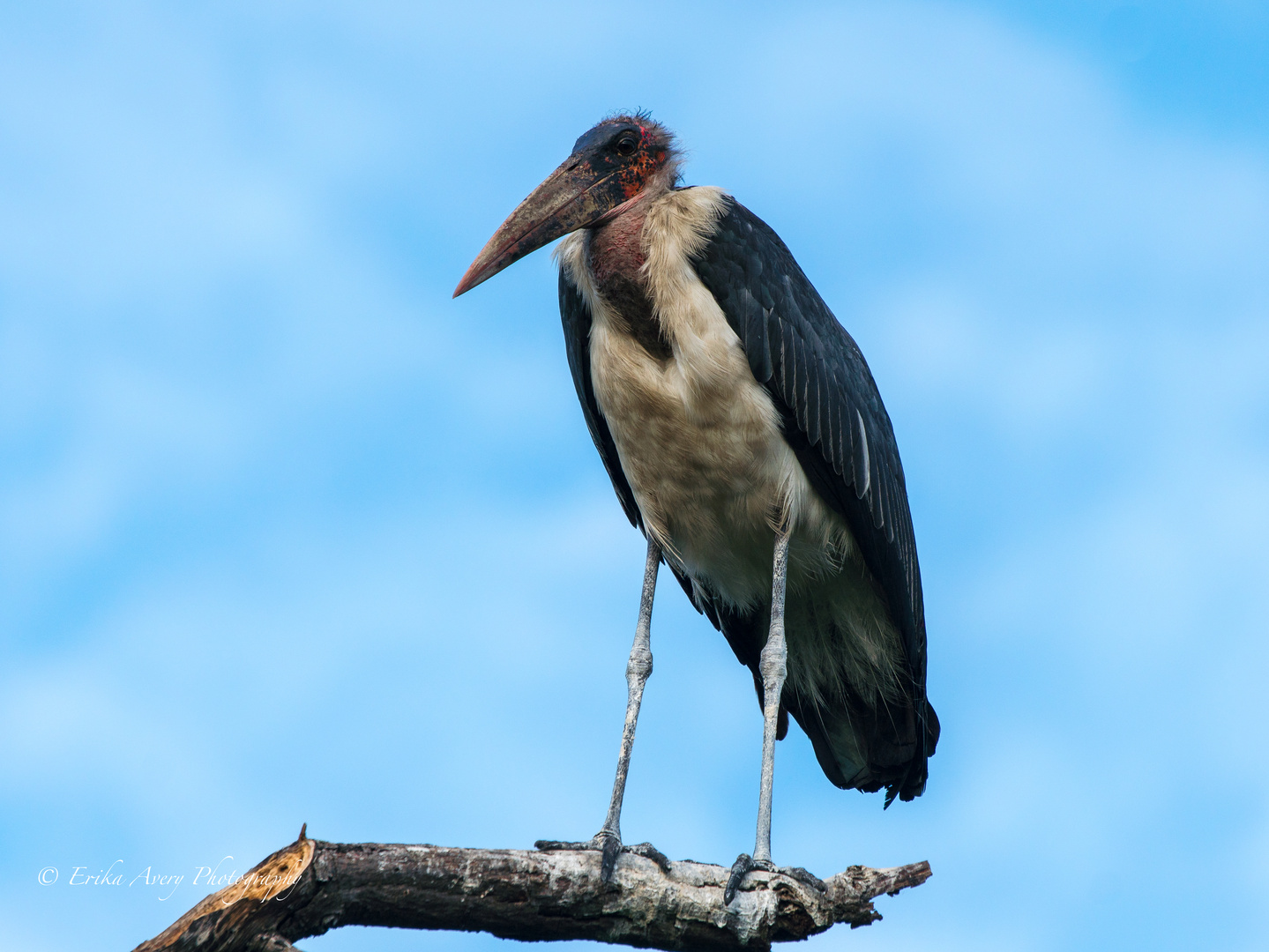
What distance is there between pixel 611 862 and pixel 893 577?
8.39ft

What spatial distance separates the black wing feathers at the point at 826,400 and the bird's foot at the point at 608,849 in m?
2.14

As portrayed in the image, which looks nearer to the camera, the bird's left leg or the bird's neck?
the bird's left leg

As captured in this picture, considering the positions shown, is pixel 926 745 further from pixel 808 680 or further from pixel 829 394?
pixel 829 394

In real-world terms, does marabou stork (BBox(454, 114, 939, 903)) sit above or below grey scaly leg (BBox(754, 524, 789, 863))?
above

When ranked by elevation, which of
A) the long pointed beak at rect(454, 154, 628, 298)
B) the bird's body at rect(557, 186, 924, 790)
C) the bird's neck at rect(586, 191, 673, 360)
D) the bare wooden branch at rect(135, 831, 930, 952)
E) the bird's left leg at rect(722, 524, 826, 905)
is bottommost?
the bare wooden branch at rect(135, 831, 930, 952)

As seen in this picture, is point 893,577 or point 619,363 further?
point 893,577

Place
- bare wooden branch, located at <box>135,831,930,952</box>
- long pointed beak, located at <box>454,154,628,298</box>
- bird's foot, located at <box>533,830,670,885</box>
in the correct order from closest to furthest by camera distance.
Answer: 1. bare wooden branch, located at <box>135,831,930,952</box>
2. bird's foot, located at <box>533,830,670,885</box>
3. long pointed beak, located at <box>454,154,628,298</box>

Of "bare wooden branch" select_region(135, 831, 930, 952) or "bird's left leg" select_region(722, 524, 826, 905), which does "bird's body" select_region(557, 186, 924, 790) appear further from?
"bare wooden branch" select_region(135, 831, 930, 952)

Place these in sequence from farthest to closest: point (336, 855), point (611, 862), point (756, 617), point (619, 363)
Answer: point (756, 617) → point (619, 363) → point (611, 862) → point (336, 855)

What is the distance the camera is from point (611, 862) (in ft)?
16.8

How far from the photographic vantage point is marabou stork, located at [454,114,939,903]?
244 inches

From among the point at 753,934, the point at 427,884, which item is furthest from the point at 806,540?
the point at 427,884

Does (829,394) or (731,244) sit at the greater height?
(731,244)

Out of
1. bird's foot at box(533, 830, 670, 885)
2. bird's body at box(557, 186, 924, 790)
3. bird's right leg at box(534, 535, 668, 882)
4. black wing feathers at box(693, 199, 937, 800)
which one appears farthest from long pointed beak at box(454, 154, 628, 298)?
bird's foot at box(533, 830, 670, 885)
